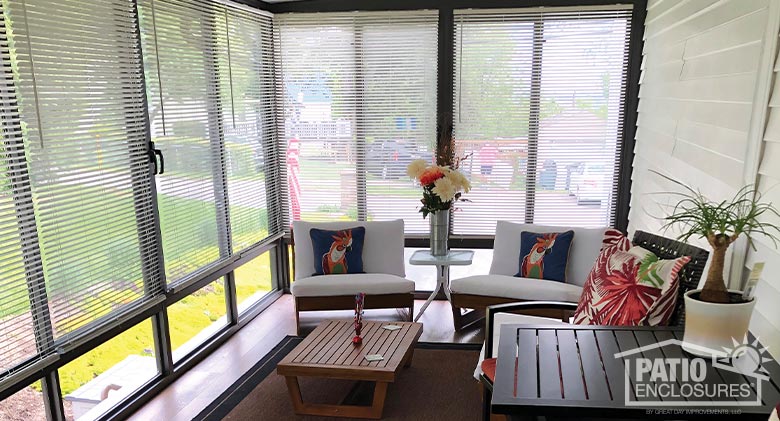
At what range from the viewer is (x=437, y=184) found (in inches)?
162

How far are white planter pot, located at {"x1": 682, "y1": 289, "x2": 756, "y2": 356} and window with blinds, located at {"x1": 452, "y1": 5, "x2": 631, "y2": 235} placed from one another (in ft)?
9.53

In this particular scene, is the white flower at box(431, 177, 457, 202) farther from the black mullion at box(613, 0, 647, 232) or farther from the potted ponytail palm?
the potted ponytail palm

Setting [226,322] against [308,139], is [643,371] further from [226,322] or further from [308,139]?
[308,139]

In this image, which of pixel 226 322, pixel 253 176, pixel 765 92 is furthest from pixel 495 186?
pixel 765 92

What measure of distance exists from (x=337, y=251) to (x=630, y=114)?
101 inches

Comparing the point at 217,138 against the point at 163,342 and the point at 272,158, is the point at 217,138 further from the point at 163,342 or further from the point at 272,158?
the point at 163,342

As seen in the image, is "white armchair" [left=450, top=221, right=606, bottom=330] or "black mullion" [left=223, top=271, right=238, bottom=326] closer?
"white armchair" [left=450, top=221, right=606, bottom=330]

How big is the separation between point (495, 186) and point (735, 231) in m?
2.94

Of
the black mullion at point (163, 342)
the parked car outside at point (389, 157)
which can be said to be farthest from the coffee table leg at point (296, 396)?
the parked car outside at point (389, 157)

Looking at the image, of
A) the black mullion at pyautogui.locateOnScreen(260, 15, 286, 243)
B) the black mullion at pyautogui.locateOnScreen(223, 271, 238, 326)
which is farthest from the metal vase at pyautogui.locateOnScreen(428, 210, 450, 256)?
the black mullion at pyautogui.locateOnScreen(223, 271, 238, 326)

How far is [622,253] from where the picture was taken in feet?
8.72

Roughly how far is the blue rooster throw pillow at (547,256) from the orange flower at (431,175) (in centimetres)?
83

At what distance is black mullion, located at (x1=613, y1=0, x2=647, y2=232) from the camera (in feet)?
14.1

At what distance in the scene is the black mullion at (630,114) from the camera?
429cm
